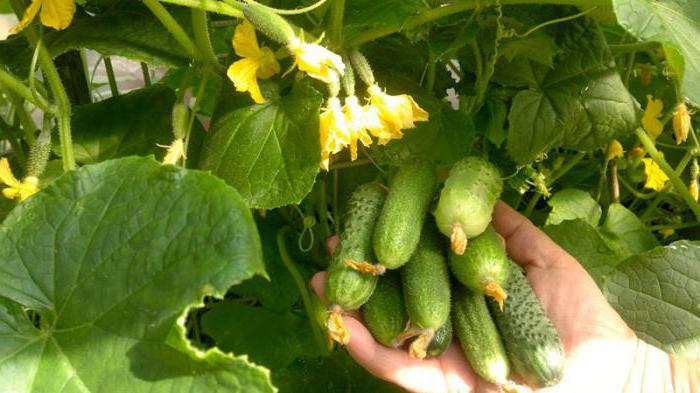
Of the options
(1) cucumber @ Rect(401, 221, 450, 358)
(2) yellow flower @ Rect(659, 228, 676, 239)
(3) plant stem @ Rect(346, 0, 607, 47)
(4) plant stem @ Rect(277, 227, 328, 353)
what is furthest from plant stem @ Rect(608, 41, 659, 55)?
(4) plant stem @ Rect(277, 227, 328, 353)

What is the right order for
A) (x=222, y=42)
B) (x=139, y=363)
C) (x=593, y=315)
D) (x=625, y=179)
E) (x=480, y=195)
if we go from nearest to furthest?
1. (x=139, y=363)
2. (x=480, y=195)
3. (x=593, y=315)
4. (x=222, y=42)
5. (x=625, y=179)

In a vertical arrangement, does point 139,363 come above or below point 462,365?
above

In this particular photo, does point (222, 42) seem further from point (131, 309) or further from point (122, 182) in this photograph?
point (131, 309)

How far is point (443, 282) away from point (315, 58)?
0.41 meters

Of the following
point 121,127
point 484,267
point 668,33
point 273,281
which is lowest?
point 273,281

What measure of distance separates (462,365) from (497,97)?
455mm

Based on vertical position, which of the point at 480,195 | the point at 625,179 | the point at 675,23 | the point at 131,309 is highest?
the point at 675,23

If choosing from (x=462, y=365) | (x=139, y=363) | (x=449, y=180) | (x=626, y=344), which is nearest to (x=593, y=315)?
(x=626, y=344)

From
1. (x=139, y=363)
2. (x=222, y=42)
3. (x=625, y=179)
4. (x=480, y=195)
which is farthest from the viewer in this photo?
(x=625, y=179)

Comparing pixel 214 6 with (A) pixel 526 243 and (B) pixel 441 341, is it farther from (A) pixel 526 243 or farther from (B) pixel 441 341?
(A) pixel 526 243

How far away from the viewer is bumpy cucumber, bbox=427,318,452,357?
1.04 metres

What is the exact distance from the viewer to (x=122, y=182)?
2.62 feet

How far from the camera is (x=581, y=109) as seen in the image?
109cm

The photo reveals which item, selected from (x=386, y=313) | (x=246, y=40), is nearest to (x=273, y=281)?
(x=386, y=313)
